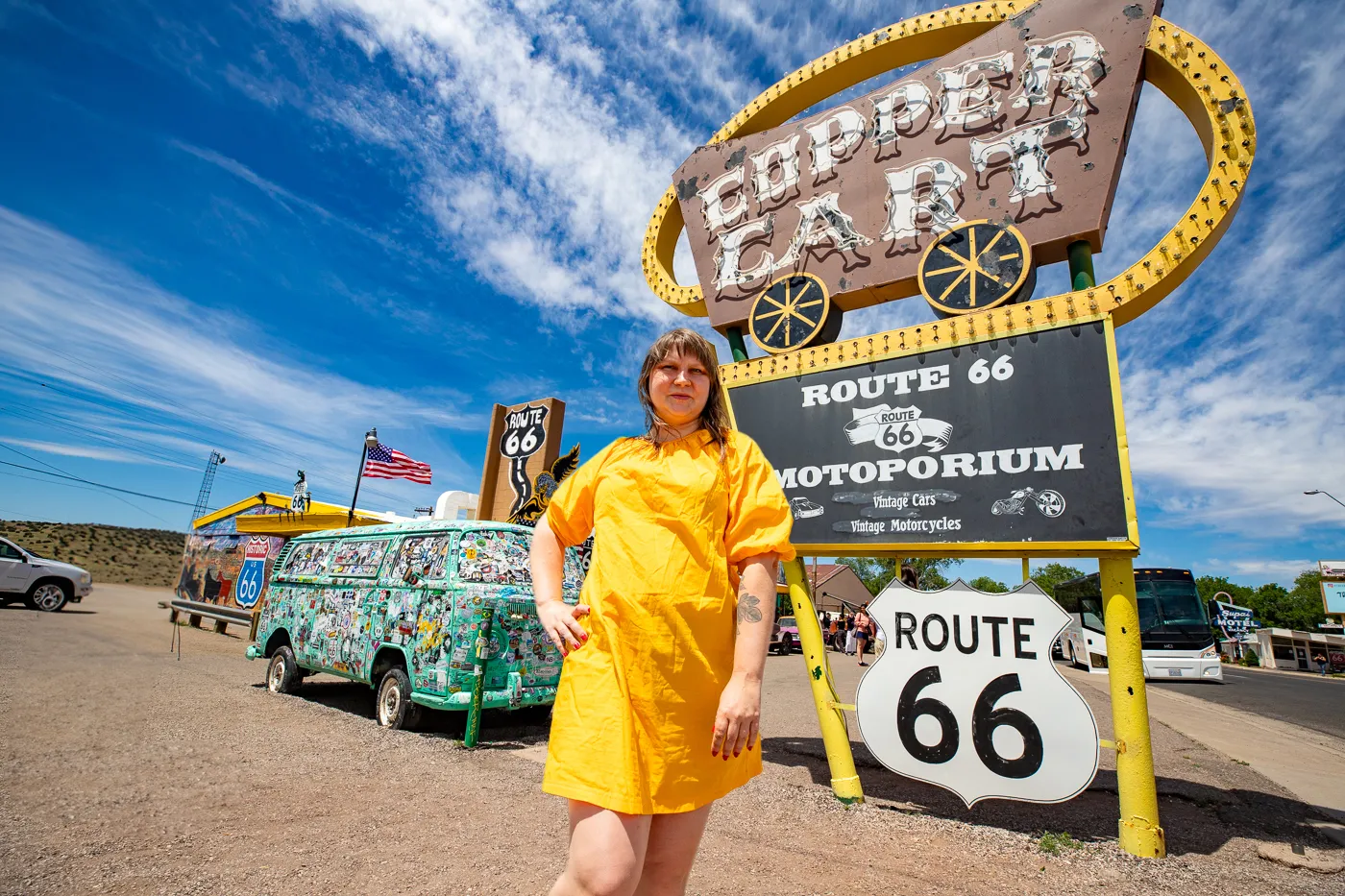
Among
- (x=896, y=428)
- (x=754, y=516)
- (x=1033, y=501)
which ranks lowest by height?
(x=754, y=516)

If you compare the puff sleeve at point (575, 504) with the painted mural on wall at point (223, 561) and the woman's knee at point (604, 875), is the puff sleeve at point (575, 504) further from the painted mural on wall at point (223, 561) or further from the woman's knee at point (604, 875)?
the painted mural on wall at point (223, 561)

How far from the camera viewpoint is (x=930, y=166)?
192 inches

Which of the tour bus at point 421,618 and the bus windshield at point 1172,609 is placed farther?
the bus windshield at point 1172,609

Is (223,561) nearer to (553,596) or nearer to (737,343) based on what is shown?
(737,343)

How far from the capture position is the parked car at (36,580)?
16141mm

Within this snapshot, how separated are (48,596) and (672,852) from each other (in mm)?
22766

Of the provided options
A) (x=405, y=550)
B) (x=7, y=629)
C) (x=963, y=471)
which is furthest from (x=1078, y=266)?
(x=7, y=629)

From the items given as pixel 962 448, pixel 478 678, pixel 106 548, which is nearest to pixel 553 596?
pixel 962 448

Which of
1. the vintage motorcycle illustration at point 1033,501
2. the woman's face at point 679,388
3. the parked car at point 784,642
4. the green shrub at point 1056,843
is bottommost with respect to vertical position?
the green shrub at point 1056,843

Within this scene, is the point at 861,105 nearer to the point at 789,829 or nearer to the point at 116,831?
the point at 789,829

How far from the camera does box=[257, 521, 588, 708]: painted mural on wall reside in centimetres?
540

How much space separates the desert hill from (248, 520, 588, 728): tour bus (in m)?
47.1

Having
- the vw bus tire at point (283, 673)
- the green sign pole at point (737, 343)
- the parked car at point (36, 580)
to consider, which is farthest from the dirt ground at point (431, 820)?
the parked car at point (36, 580)

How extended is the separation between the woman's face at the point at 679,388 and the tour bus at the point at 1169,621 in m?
18.1
